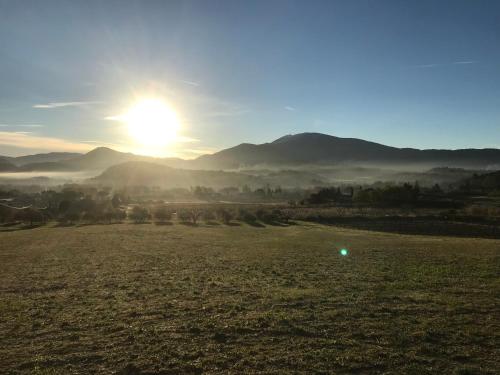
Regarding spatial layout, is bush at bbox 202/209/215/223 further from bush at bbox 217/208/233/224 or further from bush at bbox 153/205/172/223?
bush at bbox 153/205/172/223

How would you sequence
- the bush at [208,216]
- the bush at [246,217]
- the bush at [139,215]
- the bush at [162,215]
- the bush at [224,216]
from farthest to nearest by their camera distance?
1. the bush at [162,215]
2. the bush at [208,216]
3. the bush at [139,215]
4. the bush at [246,217]
5. the bush at [224,216]

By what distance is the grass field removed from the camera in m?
11.0

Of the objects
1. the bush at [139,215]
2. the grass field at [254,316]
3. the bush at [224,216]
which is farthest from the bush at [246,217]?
the grass field at [254,316]

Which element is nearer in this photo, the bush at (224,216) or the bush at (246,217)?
the bush at (224,216)

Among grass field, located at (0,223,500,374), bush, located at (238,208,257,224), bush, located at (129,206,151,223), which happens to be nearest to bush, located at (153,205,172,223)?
bush, located at (129,206,151,223)

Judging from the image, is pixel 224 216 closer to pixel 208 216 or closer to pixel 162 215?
pixel 208 216

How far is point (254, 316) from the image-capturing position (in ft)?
49.2

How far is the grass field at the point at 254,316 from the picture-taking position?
36.2ft

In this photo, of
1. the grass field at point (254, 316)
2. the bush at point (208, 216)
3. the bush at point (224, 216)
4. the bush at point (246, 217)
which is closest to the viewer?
the grass field at point (254, 316)

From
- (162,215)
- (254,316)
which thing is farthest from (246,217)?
(254,316)

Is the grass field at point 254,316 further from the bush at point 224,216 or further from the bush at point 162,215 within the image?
the bush at point 162,215

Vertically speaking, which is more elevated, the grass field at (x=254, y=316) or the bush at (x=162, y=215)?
the grass field at (x=254, y=316)

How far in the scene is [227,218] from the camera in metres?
78.9

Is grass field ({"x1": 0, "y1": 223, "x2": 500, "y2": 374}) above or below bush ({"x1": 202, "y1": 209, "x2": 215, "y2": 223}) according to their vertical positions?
above
